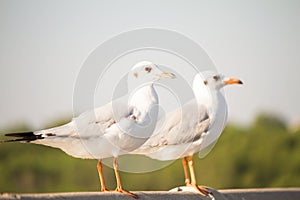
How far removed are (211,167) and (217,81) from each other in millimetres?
14372

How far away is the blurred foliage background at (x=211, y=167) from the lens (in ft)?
65.4

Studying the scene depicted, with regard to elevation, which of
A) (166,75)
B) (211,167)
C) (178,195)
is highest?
(166,75)

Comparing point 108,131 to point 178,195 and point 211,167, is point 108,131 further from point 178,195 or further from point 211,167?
point 211,167

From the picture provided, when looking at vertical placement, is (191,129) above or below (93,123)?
below

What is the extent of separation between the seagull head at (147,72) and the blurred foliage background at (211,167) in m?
11.4

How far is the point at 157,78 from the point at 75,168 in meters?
18.2

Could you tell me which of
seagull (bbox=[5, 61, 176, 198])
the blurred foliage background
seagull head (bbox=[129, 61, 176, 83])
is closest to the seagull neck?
seagull (bbox=[5, 61, 176, 198])

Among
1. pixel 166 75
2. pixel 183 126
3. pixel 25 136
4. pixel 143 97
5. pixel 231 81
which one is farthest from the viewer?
pixel 231 81

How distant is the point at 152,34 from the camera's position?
774cm

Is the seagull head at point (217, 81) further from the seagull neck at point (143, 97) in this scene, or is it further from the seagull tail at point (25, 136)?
the seagull tail at point (25, 136)

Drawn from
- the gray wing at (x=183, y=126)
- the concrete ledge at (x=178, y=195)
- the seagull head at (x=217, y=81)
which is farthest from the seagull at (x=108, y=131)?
the seagull head at (x=217, y=81)

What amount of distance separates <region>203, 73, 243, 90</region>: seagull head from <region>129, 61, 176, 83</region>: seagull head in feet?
2.06

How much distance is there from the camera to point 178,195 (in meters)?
5.55

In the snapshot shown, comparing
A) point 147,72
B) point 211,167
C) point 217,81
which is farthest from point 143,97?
point 211,167
